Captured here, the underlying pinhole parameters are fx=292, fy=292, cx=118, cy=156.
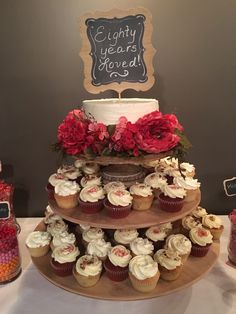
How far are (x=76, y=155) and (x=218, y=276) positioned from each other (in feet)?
3.05

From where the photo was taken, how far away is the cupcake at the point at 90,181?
127 centimetres

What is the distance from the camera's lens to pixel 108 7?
1666 millimetres

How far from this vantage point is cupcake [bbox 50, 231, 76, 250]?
4.28 feet

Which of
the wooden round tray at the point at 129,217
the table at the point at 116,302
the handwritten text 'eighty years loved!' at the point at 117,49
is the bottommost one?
the table at the point at 116,302

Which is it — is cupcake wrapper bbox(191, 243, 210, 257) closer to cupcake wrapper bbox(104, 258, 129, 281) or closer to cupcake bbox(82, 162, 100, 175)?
cupcake wrapper bbox(104, 258, 129, 281)

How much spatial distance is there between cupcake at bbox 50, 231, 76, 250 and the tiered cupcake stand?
101 millimetres

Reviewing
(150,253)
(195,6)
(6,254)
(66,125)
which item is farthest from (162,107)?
(6,254)

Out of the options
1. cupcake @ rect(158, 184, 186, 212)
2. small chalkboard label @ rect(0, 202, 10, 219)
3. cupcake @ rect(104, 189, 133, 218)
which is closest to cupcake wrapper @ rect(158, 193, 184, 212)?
cupcake @ rect(158, 184, 186, 212)

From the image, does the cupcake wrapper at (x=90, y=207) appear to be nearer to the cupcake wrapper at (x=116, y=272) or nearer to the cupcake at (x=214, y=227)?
the cupcake wrapper at (x=116, y=272)

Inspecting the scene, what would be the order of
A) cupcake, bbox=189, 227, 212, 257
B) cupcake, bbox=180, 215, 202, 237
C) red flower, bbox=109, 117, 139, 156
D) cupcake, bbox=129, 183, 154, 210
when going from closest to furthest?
red flower, bbox=109, 117, 139, 156 → cupcake, bbox=129, 183, 154, 210 → cupcake, bbox=189, 227, 212, 257 → cupcake, bbox=180, 215, 202, 237

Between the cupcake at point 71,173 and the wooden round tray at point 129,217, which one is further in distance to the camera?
the cupcake at point 71,173

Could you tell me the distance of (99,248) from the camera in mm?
1244

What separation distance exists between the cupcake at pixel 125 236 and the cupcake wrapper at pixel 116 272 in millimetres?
114

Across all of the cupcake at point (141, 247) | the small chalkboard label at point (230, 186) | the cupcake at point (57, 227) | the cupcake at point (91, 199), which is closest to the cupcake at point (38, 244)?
the cupcake at point (57, 227)
